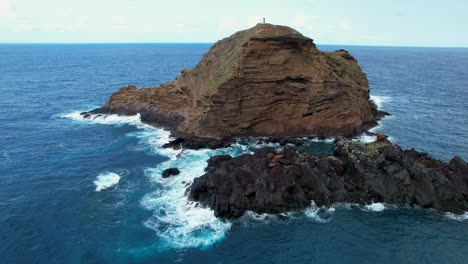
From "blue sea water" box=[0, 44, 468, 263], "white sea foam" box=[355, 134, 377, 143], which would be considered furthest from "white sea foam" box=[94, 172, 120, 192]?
"white sea foam" box=[355, 134, 377, 143]

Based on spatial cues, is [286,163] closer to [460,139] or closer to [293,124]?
[293,124]

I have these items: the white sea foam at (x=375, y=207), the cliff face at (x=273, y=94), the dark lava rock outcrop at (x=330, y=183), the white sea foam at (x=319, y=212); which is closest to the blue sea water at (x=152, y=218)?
the white sea foam at (x=319, y=212)

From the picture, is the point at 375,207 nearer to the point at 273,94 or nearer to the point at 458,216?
the point at 458,216

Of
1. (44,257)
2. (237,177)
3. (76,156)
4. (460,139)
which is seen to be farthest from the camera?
(460,139)

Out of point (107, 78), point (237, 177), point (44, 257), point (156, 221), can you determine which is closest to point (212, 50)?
point (237, 177)

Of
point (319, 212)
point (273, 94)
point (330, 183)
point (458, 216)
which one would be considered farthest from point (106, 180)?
point (458, 216)

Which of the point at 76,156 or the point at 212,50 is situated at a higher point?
the point at 212,50

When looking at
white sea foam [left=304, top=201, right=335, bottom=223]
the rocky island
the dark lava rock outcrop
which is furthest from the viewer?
the rocky island

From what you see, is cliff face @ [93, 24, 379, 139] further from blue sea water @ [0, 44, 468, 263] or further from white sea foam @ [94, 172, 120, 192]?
white sea foam @ [94, 172, 120, 192]
